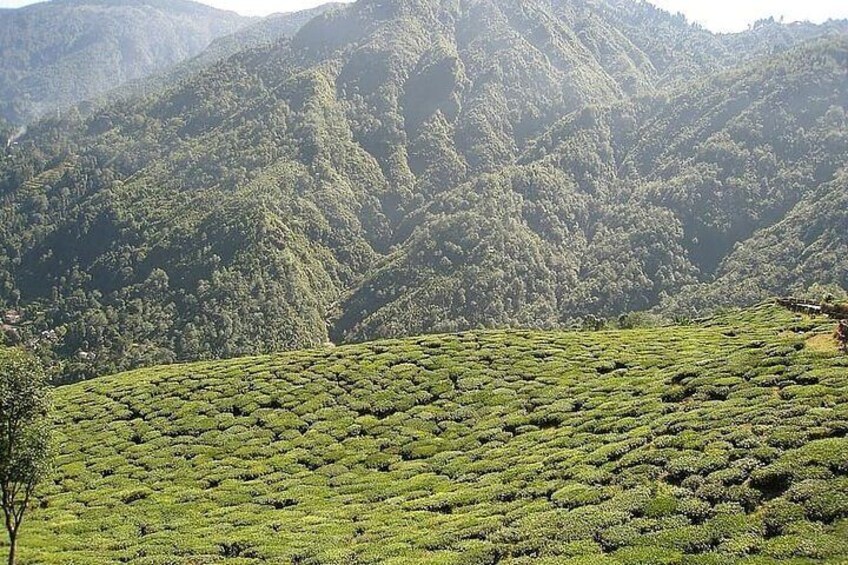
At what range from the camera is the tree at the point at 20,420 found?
1156 inches

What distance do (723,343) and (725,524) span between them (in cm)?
3487

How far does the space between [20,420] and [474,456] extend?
23.4 meters

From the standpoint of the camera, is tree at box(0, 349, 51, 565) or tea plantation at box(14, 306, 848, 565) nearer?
tea plantation at box(14, 306, 848, 565)

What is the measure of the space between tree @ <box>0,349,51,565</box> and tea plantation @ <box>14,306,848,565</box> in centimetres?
455

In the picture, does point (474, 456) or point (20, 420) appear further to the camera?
point (474, 456)

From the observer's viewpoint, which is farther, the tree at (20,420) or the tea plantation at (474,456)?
the tree at (20,420)

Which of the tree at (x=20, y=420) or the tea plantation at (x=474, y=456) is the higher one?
the tree at (x=20, y=420)

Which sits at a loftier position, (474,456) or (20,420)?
(20,420)

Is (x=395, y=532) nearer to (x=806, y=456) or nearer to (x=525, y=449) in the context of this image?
(x=525, y=449)

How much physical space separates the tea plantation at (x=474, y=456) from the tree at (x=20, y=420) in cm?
455

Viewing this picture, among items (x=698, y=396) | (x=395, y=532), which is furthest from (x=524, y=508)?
(x=698, y=396)

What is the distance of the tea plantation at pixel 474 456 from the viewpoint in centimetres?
2558

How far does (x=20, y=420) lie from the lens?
2977 cm

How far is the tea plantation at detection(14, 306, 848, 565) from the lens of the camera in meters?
25.6
